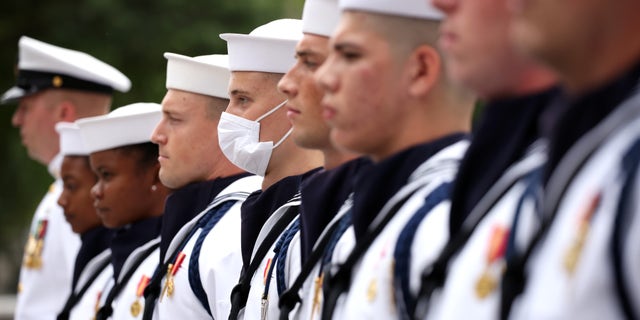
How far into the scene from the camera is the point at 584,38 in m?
2.91

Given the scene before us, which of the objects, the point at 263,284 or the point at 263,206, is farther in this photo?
the point at 263,206

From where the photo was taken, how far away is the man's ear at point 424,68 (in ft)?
14.0

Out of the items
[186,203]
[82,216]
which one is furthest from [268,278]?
[82,216]

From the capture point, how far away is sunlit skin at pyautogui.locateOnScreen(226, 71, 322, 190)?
637cm

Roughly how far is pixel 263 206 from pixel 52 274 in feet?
14.9

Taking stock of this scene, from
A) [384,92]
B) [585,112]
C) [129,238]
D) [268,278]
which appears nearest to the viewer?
[585,112]

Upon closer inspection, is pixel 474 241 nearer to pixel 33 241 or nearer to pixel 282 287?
pixel 282 287

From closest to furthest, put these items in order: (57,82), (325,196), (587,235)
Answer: (587,235) → (325,196) → (57,82)

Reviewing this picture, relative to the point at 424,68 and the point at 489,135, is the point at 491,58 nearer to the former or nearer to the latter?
the point at 489,135

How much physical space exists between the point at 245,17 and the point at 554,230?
51.0 ft

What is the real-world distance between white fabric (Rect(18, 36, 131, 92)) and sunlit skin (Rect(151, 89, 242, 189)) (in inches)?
156

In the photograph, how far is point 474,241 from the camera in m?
3.40

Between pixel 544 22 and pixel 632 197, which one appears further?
pixel 544 22

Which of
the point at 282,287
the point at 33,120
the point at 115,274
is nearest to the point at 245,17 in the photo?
the point at 33,120
